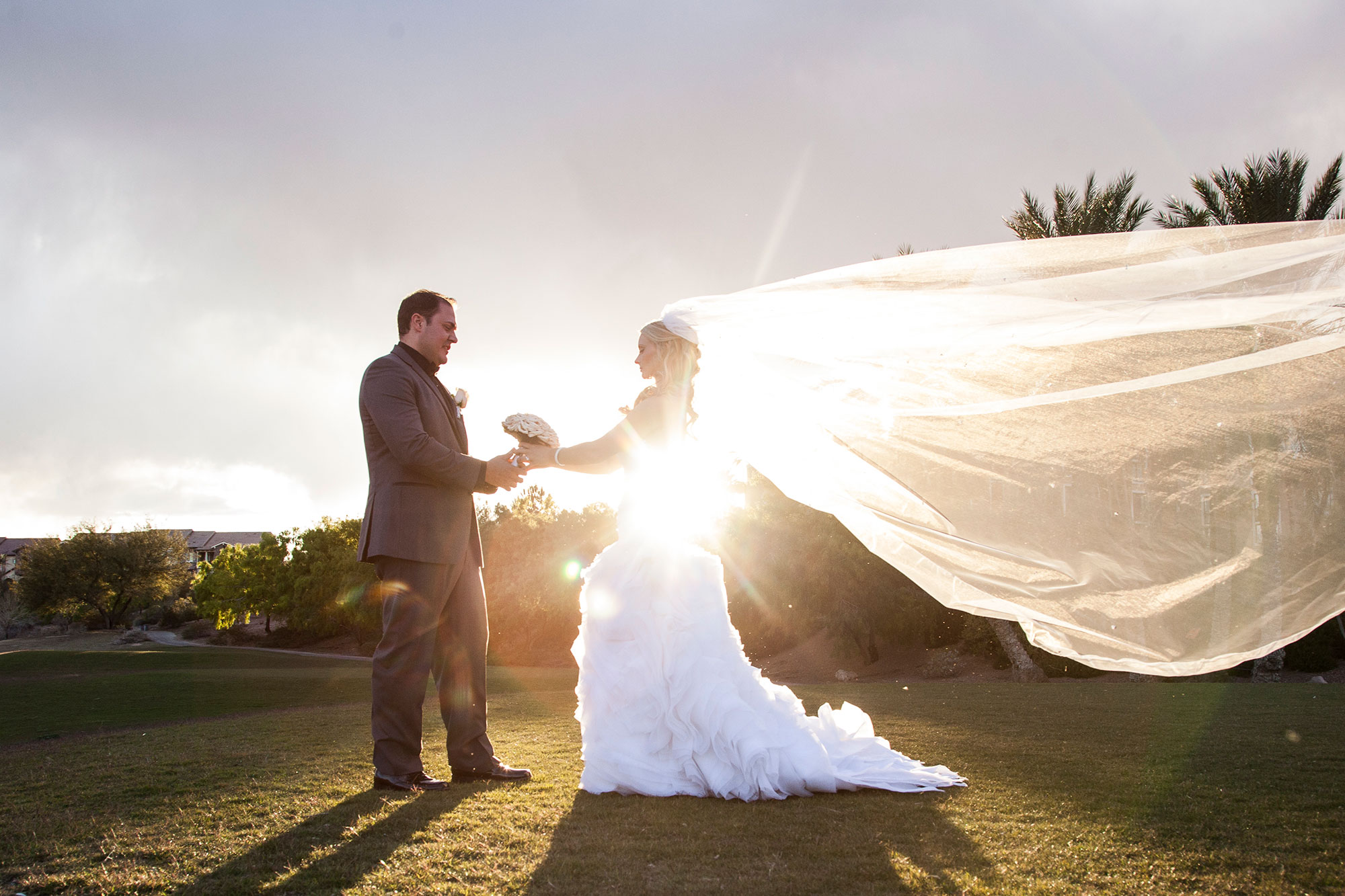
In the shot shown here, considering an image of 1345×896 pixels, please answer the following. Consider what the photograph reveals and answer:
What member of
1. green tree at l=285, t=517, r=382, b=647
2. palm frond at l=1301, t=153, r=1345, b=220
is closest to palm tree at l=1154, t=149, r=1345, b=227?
palm frond at l=1301, t=153, r=1345, b=220

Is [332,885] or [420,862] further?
[420,862]

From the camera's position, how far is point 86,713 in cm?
1046

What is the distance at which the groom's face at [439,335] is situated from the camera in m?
5.12

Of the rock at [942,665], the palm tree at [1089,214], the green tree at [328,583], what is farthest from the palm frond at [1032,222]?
the green tree at [328,583]

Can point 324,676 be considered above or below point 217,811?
below

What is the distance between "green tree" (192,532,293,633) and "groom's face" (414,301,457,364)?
171 feet

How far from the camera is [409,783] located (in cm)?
437

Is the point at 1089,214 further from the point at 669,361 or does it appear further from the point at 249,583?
the point at 249,583

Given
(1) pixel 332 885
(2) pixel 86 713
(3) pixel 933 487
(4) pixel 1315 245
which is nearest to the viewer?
(1) pixel 332 885

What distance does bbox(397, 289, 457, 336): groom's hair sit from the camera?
16.8 feet

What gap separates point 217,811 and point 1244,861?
4472 millimetres

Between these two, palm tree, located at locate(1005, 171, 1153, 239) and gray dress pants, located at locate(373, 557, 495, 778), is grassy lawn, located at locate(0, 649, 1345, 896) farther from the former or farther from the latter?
palm tree, located at locate(1005, 171, 1153, 239)

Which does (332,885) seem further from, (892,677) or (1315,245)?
(892,677)

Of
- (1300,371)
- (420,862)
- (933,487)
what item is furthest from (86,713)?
(1300,371)
